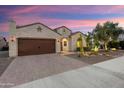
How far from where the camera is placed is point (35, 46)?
1834cm

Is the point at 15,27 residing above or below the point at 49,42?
above

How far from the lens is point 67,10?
16.4 metres

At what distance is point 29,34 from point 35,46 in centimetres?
148

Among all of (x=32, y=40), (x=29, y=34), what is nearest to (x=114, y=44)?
(x=32, y=40)

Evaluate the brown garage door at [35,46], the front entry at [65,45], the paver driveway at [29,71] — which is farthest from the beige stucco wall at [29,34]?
the paver driveway at [29,71]

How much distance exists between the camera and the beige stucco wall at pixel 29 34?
55.5 feet

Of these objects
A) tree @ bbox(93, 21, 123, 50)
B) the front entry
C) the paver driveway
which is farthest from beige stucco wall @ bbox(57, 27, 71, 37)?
the paver driveway

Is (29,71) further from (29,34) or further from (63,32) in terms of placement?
(63,32)

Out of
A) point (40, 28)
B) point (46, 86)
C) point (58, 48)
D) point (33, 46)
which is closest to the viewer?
point (46, 86)

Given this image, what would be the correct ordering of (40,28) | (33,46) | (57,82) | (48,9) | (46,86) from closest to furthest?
1. (46,86)
2. (57,82)
3. (48,9)
4. (33,46)
5. (40,28)
